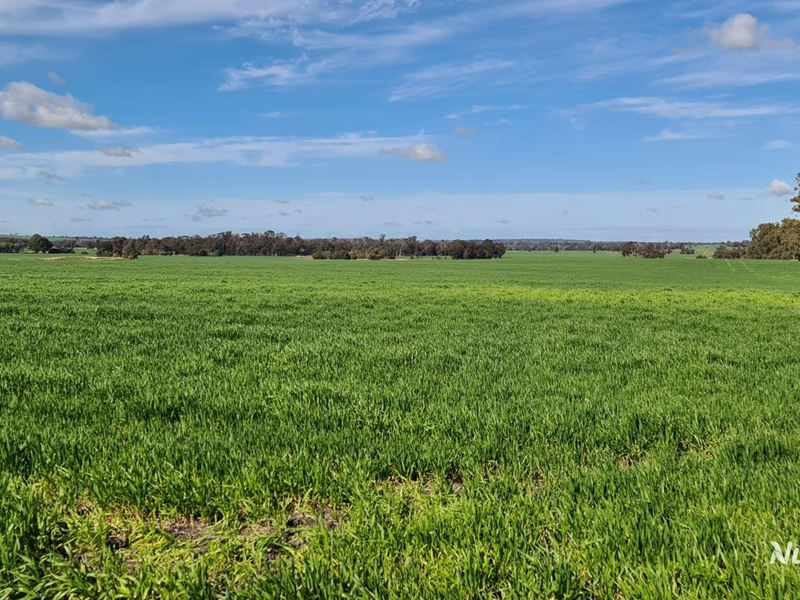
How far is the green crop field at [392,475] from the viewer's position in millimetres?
3518

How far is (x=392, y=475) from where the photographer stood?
209 inches

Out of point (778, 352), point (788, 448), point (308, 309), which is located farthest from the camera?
point (308, 309)

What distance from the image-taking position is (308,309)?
22.4 m

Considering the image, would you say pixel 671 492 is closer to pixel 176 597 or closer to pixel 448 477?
pixel 448 477

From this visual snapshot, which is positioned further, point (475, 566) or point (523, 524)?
point (523, 524)

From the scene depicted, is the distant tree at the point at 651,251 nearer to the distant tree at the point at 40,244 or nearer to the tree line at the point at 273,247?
the tree line at the point at 273,247

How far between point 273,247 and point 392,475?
183705mm

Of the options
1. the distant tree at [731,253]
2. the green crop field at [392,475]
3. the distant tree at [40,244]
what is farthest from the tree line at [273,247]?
the green crop field at [392,475]

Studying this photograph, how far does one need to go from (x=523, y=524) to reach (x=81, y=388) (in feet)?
21.8

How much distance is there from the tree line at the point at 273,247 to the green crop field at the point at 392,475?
5404 inches

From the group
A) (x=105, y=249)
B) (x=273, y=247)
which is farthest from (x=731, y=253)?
(x=105, y=249)

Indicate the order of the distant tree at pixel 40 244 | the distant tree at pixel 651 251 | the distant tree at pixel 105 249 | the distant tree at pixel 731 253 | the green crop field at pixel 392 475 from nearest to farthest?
the green crop field at pixel 392 475, the distant tree at pixel 105 249, the distant tree at pixel 40 244, the distant tree at pixel 731 253, the distant tree at pixel 651 251

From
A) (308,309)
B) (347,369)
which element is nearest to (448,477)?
(347,369)

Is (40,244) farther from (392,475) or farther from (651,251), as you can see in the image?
(651,251)
